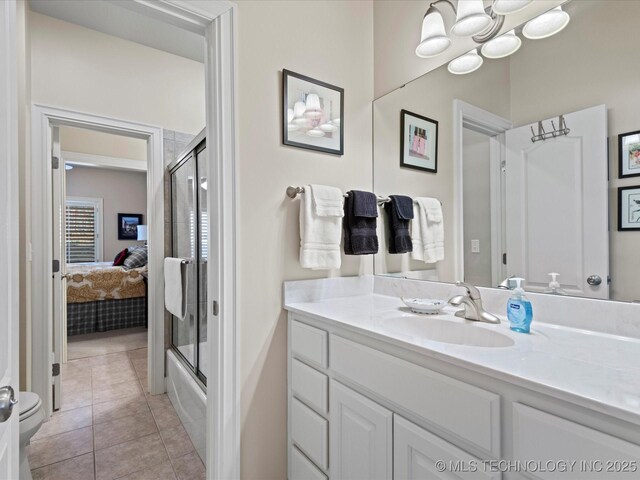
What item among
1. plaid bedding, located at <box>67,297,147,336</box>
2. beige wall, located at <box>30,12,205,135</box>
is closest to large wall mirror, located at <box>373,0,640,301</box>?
beige wall, located at <box>30,12,205,135</box>

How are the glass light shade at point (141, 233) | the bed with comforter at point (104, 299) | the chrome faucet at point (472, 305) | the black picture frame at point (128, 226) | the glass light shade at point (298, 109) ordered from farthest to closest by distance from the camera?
the black picture frame at point (128, 226), the glass light shade at point (141, 233), the bed with comforter at point (104, 299), the glass light shade at point (298, 109), the chrome faucet at point (472, 305)

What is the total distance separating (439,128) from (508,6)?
1.73 ft

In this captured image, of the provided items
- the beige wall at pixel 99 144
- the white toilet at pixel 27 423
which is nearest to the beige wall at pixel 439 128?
the white toilet at pixel 27 423

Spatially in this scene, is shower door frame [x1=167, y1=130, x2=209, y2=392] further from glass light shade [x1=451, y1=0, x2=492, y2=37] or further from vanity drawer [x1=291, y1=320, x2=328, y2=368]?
glass light shade [x1=451, y1=0, x2=492, y2=37]


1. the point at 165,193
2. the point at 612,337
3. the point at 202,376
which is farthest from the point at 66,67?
the point at 612,337

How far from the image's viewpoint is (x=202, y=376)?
1938mm

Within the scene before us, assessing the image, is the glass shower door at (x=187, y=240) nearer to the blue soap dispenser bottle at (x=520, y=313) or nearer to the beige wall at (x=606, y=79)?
the blue soap dispenser bottle at (x=520, y=313)

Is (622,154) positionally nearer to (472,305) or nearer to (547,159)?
(547,159)

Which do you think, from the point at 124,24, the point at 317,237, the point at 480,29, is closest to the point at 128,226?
the point at 124,24

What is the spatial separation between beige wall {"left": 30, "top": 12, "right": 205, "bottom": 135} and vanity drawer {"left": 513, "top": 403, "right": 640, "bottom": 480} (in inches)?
116

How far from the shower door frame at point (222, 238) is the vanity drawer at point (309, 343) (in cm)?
25

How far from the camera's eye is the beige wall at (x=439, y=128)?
1.39 meters

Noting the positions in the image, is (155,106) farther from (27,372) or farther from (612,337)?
(612,337)

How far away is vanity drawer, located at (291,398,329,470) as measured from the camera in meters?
1.28
